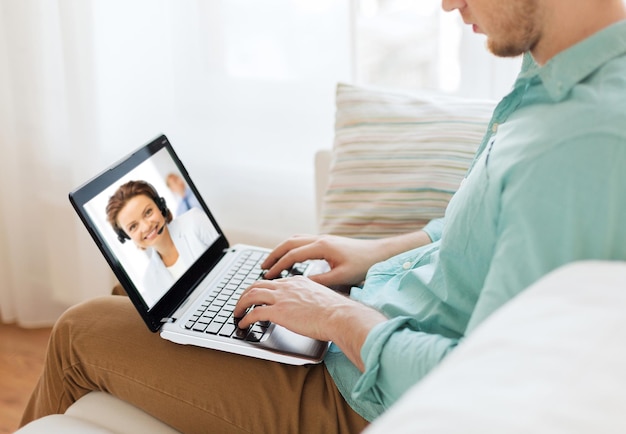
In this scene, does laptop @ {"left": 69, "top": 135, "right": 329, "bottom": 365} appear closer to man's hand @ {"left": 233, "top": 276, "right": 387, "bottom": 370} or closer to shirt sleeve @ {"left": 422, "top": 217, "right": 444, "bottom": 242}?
man's hand @ {"left": 233, "top": 276, "right": 387, "bottom": 370}

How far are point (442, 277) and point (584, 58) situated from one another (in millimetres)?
323

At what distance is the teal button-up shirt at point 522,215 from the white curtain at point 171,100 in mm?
963

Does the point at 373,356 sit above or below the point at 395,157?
below

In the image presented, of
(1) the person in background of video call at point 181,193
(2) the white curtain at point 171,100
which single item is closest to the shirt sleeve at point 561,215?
(1) the person in background of video call at point 181,193

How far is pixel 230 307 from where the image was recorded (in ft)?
3.97

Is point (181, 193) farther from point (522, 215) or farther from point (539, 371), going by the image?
point (539, 371)

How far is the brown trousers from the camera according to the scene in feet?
3.54

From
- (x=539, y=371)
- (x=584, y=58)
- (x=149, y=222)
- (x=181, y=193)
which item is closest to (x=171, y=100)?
(x=181, y=193)

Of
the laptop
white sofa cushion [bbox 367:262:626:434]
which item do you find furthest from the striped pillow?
white sofa cushion [bbox 367:262:626:434]

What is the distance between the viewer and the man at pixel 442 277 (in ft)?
2.65

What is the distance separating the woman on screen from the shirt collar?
25.4 inches

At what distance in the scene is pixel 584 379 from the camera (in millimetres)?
560

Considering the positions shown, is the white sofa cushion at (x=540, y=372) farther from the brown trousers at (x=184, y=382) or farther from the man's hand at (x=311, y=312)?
the brown trousers at (x=184, y=382)

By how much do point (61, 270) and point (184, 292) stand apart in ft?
3.97
